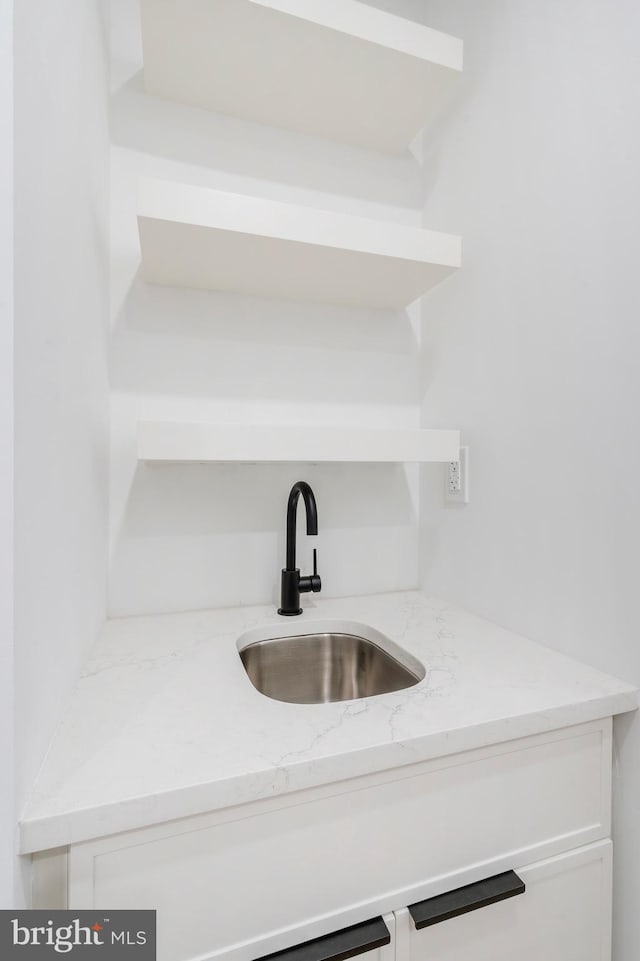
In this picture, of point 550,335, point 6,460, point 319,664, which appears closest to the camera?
point 6,460

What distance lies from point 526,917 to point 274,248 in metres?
1.32

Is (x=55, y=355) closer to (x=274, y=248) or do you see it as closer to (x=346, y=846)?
(x=274, y=248)

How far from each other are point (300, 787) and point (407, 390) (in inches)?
45.2

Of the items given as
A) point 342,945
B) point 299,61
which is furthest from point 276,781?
point 299,61

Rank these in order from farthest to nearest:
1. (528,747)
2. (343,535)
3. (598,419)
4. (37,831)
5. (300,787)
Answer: (343,535), (598,419), (528,747), (300,787), (37,831)

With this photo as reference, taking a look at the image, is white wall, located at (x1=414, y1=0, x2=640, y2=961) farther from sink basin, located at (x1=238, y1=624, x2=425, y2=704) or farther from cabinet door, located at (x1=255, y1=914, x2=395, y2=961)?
cabinet door, located at (x1=255, y1=914, x2=395, y2=961)

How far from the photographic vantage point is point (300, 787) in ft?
2.10

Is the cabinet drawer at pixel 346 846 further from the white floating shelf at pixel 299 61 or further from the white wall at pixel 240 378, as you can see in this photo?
the white floating shelf at pixel 299 61

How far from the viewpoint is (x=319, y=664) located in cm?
122

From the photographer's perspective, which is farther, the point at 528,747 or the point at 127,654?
the point at 127,654

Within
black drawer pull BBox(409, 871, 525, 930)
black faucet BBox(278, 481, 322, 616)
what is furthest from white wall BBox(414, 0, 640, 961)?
black faucet BBox(278, 481, 322, 616)

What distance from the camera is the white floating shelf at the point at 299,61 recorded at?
1.00 m

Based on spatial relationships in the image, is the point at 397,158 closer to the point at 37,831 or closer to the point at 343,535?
the point at 343,535

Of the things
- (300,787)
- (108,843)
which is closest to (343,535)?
(300,787)
